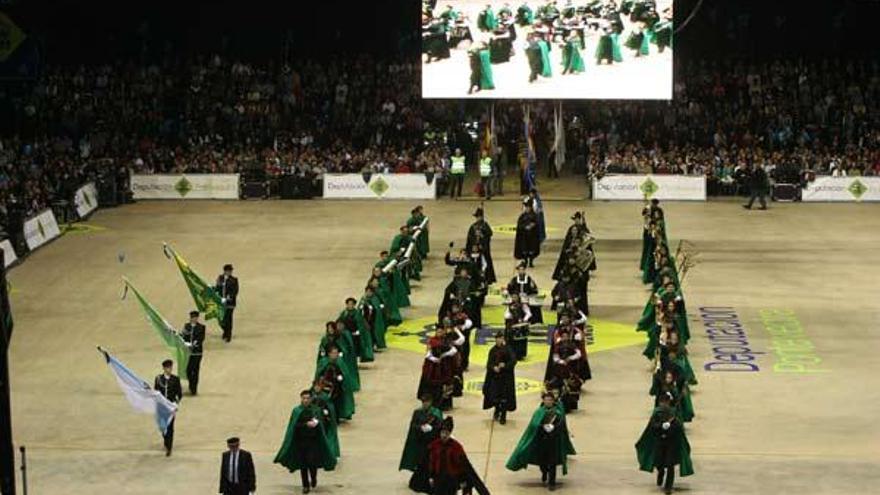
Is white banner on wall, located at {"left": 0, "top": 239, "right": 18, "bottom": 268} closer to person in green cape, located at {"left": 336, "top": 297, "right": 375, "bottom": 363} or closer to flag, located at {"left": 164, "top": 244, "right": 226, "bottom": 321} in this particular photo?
flag, located at {"left": 164, "top": 244, "right": 226, "bottom": 321}

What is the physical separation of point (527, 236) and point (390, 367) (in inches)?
387

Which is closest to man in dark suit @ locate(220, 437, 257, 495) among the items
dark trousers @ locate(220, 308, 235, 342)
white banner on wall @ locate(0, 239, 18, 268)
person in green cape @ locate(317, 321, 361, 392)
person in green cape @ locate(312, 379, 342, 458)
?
person in green cape @ locate(312, 379, 342, 458)

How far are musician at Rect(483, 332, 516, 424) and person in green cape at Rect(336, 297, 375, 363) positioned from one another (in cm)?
345

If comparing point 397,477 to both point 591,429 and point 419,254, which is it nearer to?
point 591,429

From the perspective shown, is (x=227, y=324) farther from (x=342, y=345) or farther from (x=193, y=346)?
(x=342, y=345)

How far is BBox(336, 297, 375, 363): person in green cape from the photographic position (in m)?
31.3

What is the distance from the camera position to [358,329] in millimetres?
31969

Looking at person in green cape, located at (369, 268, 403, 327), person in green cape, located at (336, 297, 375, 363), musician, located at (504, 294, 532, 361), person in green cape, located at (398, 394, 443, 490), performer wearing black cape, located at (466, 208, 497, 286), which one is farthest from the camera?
performer wearing black cape, located at (466, 208, 497, 286)

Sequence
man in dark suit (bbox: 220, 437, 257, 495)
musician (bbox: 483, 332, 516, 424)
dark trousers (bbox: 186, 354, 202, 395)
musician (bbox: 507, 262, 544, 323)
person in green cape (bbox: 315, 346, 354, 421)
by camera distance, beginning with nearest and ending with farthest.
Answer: man in dark suit (bbox: 220, 437, 257, 495), person in green cape (bbox: 315, 346, 354, 421), musician (bbox: 483, 332, 516, 424), dark trousers (bbox: 186, 354, 202, 395), musician (bbox: 507, 262, 544, 323)

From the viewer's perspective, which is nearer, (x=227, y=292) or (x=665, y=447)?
(x=665, y=447)

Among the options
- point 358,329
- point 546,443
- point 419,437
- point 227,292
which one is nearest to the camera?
point 419,437

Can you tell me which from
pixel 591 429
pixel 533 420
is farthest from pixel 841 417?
pixel 533 420

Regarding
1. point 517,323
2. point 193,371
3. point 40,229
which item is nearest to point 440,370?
point 517,323

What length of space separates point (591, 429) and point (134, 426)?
22.3ft
